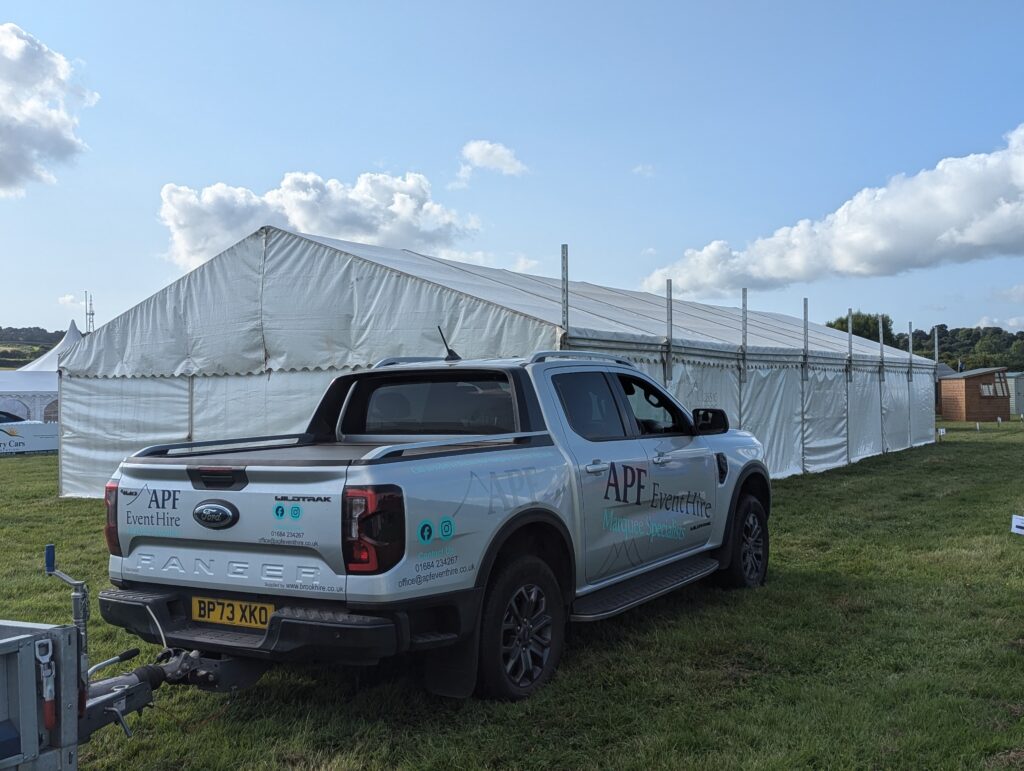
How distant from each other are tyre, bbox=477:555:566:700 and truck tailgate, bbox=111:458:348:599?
0.83m

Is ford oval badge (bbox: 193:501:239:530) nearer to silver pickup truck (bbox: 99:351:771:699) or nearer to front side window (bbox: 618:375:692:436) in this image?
silver pickup truck (bbox: 99:351:771:699)

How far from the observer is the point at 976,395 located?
133 feet

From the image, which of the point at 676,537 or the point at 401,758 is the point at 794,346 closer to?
the point at 676,537

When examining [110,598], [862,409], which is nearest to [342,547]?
[110,598]

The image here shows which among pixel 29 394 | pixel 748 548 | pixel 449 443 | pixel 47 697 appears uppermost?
pixel 29 394

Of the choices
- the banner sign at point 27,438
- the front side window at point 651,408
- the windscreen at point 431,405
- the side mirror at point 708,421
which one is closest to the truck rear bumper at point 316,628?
the windscreen at point 431,405

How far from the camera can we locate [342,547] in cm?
372

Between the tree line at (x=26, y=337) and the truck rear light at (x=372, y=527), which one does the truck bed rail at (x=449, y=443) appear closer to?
the truck rear light at (x=372, y=527)

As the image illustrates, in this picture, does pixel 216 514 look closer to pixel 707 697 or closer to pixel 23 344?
pixel 707 697

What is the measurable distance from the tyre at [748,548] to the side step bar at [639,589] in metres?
0.29

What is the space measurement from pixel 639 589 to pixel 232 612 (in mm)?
2489

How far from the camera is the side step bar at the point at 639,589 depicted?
16.2ft

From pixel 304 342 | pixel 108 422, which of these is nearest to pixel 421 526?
pixel 304 342

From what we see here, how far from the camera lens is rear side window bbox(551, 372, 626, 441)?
17.2ft
